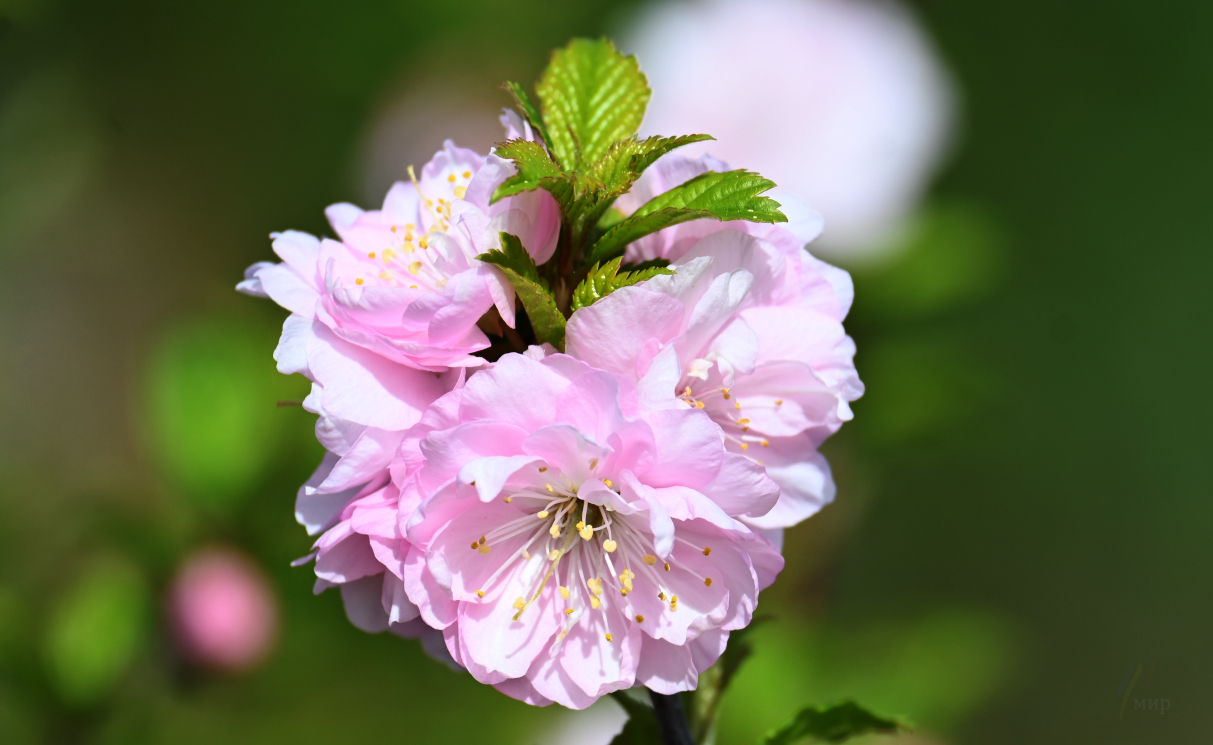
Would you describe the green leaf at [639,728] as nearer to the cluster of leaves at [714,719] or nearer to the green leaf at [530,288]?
the cluster of leaves at [714,719]

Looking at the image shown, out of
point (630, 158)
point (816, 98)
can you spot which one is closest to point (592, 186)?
point (630, 158)

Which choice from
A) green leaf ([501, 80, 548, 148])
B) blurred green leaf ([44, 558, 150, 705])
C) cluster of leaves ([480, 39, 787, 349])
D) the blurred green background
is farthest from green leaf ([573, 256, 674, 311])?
blurred green leaf ([44, 558, 150, 705])

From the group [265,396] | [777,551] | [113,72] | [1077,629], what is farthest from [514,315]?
[113,72]

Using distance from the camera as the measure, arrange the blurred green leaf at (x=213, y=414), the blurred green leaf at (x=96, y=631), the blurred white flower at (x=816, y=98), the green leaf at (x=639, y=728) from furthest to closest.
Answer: the blurred white flower at (x=816, y=98)
the blurred green leaf at (x=213, y=414)
the blurred green leaf at (x=96, y=631)
the green leaf at (x=639, y=728)

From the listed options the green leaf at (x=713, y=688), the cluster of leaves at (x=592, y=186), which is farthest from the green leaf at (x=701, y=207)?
the green leaf at (x=713, y=688)

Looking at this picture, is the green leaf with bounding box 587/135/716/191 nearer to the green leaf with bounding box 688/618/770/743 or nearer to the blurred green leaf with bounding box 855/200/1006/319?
the green leaf with bounding box 688/618/770/743

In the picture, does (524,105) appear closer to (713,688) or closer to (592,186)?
(592,186)
